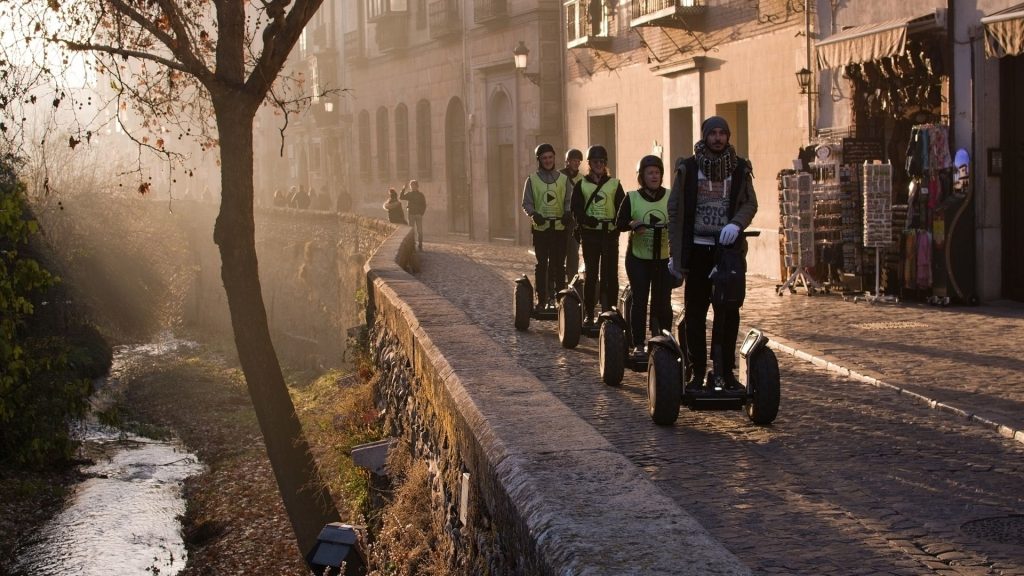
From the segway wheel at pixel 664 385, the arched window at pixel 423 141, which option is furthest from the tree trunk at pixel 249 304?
the arched window at pixel 423 141

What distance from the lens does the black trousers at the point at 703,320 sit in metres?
7.73

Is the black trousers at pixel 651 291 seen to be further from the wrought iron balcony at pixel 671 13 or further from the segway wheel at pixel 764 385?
the wrought iron balcony at pixel 671 13

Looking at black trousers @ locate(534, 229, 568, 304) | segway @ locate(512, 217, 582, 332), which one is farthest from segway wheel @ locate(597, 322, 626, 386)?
segway @ locate(512, 217, 582, 332)

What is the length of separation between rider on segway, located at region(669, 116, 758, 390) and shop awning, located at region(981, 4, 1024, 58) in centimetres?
632

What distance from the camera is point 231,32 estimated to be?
13.8m

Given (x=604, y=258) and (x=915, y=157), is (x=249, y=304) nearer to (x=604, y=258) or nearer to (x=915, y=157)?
(x=604, y=258)

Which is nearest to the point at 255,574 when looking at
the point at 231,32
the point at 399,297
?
the point at 399,297

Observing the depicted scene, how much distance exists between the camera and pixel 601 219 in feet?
36.3

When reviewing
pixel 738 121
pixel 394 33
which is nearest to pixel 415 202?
pixel 738 121

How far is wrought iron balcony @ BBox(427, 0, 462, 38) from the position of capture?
3482 centimetres

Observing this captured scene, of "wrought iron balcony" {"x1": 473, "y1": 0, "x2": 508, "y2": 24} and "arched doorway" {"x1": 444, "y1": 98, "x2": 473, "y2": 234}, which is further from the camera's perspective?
"arched doorway" {"x1": 444, "y1": 98, "x2": 473, "y2": 234}

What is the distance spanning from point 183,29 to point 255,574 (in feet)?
19.9

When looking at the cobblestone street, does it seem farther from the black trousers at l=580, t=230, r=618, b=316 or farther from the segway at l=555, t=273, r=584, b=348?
the black trousers at l=580, t=230, r=618, b=316

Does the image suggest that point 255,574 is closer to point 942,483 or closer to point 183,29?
point 183,29
